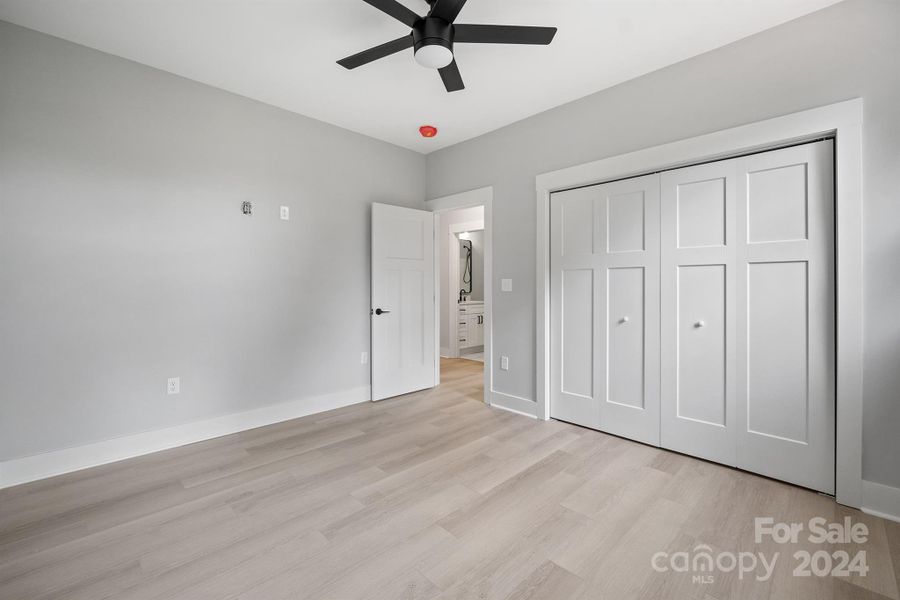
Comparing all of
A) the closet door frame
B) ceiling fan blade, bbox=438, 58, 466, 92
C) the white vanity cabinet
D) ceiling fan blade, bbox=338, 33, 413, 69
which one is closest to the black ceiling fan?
ceiling fan blade, bbox=338, 33, 413, 69

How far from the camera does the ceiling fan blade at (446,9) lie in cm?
176

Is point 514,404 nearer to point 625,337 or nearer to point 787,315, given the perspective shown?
point 625,337

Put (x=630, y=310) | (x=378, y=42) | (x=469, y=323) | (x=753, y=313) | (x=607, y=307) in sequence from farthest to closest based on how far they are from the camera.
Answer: (x=469, y=323)
(x=607, y=307)
(x=630, y=310)
(x=378, y=42)
(x=753, y=313)

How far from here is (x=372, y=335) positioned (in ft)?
12.7

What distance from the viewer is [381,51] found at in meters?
2.08

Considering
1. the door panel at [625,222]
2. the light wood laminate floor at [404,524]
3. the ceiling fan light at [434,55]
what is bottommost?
the light wood laminate floor at [404,524]

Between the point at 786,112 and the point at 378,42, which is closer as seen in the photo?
the point at 786,112

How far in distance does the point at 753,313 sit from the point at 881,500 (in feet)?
3.44

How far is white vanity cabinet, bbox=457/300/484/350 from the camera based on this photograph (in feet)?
21.4

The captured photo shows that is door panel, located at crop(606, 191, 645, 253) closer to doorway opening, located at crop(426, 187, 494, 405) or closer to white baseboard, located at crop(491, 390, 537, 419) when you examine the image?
white baseboard, located at crop(491, 390, 537, 419)

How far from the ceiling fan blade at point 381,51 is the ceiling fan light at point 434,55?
10 centimetres

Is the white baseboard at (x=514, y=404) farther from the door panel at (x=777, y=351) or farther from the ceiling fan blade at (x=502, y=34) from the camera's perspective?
the ceiling fan blade at (x=502, y=34)

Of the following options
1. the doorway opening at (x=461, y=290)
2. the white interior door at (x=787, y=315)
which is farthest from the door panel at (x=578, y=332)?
the doorway opening at (x=461, y=290)

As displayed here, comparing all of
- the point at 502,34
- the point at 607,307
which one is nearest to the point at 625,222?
the point at 607,307
